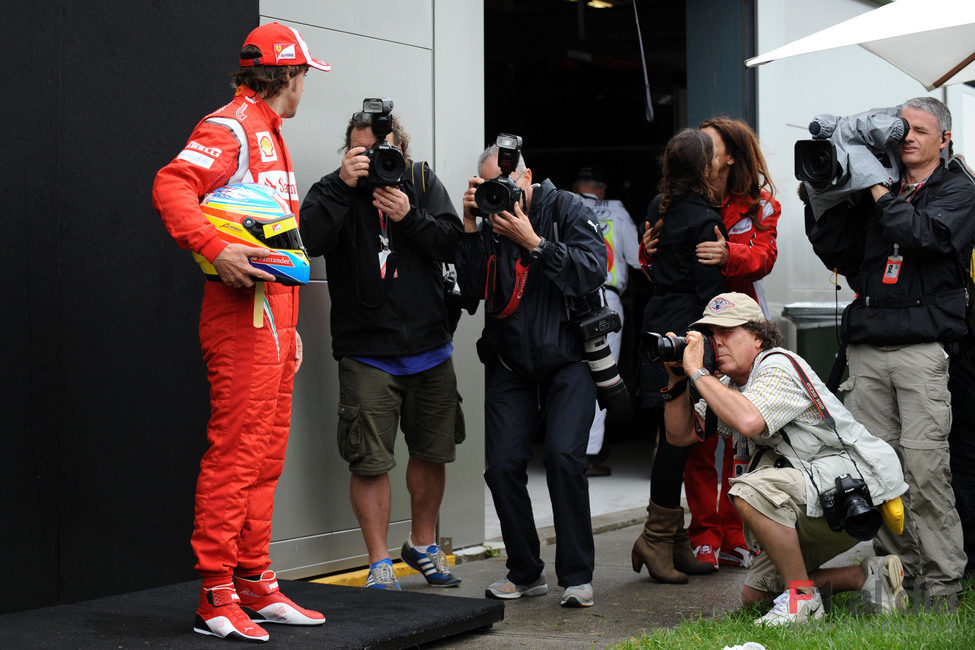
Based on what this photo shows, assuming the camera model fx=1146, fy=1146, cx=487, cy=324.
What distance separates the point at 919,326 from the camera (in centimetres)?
478

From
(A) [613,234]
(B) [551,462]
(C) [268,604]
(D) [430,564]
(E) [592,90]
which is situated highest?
(E) [592,90]

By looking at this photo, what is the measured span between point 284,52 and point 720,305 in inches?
76.3

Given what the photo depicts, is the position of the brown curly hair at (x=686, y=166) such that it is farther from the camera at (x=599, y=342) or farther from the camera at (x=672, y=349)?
the camera at (x=672, y=349)

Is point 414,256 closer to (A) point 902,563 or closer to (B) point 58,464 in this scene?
(B) point 58,464

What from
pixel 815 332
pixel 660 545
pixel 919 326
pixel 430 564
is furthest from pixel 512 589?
pixel 815 332

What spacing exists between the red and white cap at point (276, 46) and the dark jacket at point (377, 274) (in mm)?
919

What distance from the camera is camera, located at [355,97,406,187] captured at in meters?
4.84

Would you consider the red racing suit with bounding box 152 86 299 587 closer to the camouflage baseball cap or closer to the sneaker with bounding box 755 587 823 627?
the camouflage baseball cap

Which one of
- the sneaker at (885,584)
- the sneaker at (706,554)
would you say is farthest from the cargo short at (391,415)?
the sneaker at (885,584)

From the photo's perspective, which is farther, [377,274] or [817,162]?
[377,274]

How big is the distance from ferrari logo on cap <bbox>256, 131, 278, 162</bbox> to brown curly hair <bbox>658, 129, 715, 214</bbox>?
2.17 metres

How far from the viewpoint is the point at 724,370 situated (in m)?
4.54

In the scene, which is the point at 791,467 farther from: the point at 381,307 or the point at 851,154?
the point at 381,307

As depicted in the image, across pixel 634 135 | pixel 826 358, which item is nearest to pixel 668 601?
pixel 826 358
